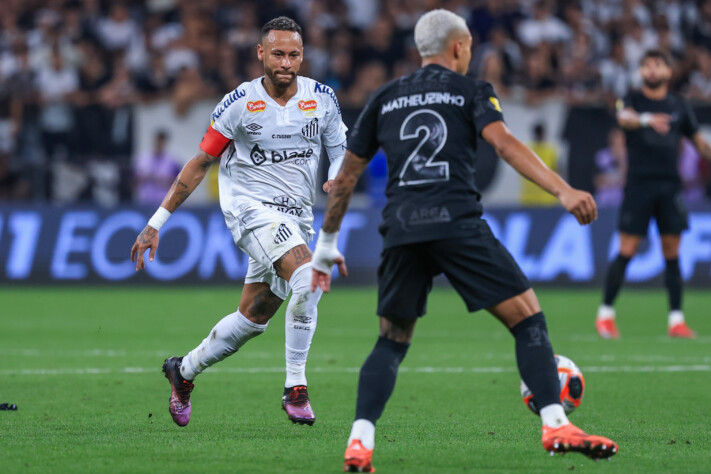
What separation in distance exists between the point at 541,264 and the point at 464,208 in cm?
1206

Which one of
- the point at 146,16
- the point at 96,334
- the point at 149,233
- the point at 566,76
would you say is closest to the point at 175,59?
the point at 146,16

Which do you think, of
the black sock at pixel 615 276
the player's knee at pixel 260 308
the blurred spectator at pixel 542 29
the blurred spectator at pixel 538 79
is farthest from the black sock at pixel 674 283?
the blurred spectator at pixel 542 29

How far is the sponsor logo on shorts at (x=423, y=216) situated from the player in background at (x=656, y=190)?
6.82 meters

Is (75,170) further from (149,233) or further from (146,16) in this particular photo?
(149,233)

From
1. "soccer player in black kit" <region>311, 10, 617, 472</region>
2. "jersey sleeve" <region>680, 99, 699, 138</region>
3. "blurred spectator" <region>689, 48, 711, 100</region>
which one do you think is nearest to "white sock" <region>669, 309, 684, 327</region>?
"jersey sleeve" <region>680, 99, 699, 138</region>

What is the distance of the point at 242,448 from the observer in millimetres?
6066

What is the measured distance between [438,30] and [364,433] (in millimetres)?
1866

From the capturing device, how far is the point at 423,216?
5.37 m

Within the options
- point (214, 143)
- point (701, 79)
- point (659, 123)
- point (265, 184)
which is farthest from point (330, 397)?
point (701, 79)

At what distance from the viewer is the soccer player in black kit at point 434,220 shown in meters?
5.34

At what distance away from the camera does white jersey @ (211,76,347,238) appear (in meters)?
7.23

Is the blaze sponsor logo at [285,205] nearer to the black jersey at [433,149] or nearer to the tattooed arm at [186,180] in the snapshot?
the tattooed arm at [186,180]

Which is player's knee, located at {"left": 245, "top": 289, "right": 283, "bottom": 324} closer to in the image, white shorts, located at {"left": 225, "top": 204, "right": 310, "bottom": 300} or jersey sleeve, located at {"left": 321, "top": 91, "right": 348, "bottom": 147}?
white shorts, located at {"left": 225, "top": 204, "right": 310, "bottom": 300}

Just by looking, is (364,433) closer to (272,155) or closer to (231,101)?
(272,155)
